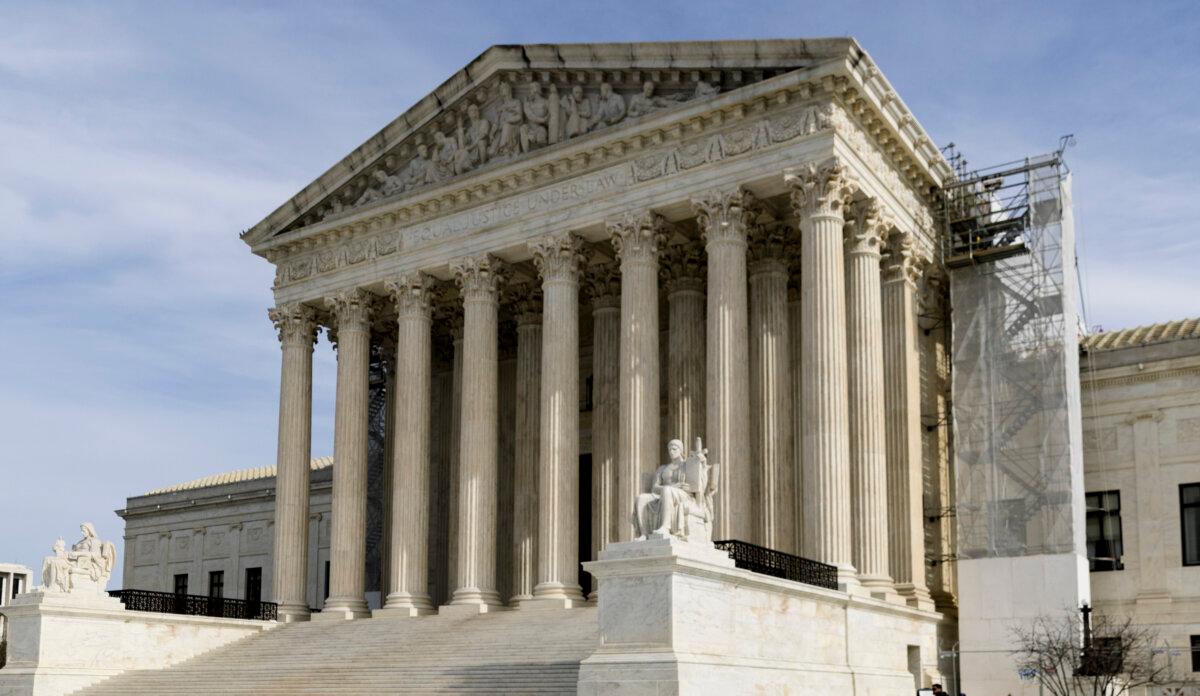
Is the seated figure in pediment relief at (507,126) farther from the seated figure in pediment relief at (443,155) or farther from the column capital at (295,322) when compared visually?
the column capital at (295,322)

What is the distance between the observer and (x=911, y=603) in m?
35.8

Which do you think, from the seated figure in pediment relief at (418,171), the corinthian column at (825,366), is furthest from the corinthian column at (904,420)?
the seated figure in pediment relief at (418,171)

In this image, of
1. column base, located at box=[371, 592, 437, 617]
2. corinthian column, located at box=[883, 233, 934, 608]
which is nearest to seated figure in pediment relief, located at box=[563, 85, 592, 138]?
corinthian column, located at box=[883, 233, 934, 608]

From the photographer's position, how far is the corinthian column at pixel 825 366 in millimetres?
33062

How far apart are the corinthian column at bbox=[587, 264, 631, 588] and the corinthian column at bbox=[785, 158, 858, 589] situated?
8139 mm

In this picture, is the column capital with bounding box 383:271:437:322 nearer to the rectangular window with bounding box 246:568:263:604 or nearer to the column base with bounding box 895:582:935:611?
the column base with bounding box 895:582:935:611

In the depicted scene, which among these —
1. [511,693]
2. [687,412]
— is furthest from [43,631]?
[687,412]

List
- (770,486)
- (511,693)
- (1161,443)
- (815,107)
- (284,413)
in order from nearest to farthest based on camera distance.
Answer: (511,693)
(815,107)
(770,486)
(1161,443)
(284,413)

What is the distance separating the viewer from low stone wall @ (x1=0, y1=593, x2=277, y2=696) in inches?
1451

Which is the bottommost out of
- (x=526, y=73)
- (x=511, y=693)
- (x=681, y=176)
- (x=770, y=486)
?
(x=511, y=693)

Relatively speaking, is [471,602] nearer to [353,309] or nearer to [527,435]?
[527,435]

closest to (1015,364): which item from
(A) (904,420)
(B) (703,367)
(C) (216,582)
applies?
(A) (904,420)

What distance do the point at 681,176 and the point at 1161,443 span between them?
15549mm

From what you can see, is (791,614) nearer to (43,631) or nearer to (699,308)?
(699,308)
